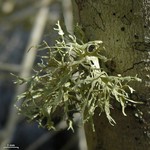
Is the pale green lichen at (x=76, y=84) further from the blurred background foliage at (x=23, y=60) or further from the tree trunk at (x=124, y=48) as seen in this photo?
the blurred background foliage at (x=23, y=60)

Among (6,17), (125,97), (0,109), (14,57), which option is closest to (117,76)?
(125,97)

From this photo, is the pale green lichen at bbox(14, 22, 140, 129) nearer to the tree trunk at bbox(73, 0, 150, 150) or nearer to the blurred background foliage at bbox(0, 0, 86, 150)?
the tree trunk at bbox(73, 0, 150, 150)

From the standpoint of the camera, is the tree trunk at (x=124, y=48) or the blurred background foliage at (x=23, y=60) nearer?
the tree trunk at (x=124, y=48)

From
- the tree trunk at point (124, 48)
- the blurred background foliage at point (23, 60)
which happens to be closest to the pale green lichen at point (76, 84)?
the tree trunk at point (124, 48)

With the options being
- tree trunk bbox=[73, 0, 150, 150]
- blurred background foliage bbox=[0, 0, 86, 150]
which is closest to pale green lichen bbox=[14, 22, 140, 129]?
tree trunk bbox=[73, 0, 150, 150]

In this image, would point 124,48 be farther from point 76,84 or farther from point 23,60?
point 23,60

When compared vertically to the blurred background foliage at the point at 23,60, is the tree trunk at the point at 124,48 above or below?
below
